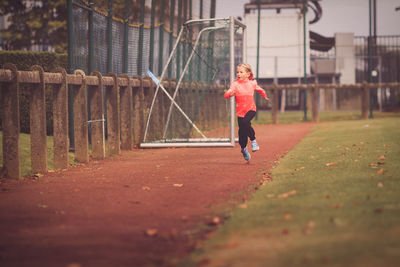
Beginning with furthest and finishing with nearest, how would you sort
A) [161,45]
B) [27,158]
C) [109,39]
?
[161,45], [109,39], [27,158]

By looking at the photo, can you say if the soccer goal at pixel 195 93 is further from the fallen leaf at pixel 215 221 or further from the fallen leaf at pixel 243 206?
the fallen leaf at pixel 215 221

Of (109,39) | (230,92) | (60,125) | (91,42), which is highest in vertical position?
(109,39)

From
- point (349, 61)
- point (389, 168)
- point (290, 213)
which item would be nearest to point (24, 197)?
point (290, 213)

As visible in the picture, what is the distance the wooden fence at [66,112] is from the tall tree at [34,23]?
615 inches

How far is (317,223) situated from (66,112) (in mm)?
5706

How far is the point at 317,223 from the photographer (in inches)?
193

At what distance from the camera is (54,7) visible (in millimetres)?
29031

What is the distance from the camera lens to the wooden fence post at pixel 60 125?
9617 mm

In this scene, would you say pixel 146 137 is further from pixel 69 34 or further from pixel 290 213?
pixel 290 213

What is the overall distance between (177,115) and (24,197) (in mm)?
8770

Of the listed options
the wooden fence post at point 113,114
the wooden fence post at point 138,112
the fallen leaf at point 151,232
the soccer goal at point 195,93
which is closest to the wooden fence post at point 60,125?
the wooden fence post at point 113,114

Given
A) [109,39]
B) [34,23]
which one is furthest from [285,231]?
[34,23]

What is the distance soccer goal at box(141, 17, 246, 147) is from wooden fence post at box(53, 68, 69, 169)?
4086 mm

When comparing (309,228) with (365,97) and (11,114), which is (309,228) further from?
(365,97)
